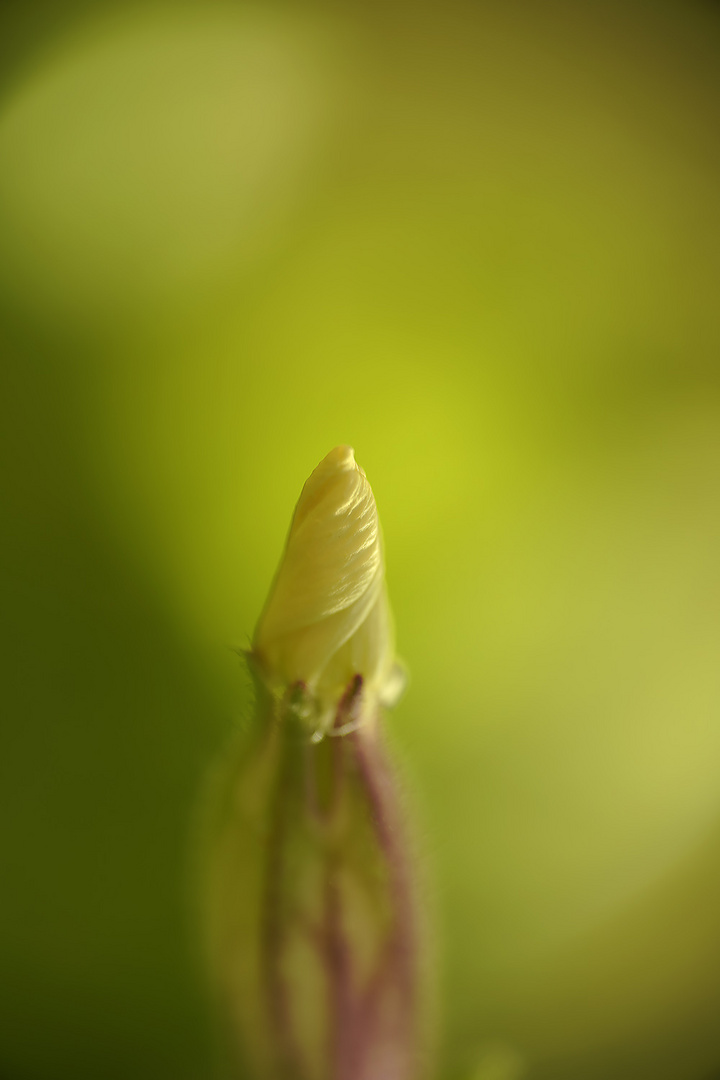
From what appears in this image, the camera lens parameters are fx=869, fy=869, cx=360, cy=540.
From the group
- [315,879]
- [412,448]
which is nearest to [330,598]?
[315,879]

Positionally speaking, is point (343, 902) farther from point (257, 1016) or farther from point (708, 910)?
point (708, 910)

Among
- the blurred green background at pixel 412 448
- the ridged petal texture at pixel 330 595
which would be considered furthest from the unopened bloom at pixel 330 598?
the blurred green background at pixel 412 448

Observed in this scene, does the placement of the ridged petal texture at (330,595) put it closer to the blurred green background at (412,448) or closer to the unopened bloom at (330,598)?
the unopened bloom at (330,598)

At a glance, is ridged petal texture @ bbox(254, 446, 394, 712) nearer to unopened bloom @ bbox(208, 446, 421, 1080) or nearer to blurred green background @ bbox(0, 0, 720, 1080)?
unopened bloom @ bbox(208, 446, 421, 1080)

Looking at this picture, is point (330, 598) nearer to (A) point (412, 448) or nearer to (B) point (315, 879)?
(B) point (315, 879)

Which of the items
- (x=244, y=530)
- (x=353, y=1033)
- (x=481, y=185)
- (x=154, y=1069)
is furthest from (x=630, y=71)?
(x=154, y=1069)

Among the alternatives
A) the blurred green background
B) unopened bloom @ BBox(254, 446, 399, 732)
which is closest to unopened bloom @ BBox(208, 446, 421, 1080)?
unopened bloom @ BBox(254, 446, 399, 732)
